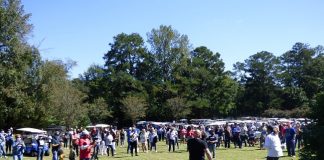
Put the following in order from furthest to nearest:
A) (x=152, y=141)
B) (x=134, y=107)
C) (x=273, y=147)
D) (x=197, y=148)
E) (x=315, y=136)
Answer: (x=134, y=107)
(x=152, y=141)
(x=273, y=147)
(x=197, y=148)
(x=315, y=136)

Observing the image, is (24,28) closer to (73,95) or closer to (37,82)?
(37,82)

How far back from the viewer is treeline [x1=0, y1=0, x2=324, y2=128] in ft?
135

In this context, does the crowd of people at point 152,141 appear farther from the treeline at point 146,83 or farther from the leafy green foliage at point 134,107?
the leafy green foliage at point 134,107

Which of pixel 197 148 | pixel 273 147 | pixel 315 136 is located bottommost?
pixel 273 147

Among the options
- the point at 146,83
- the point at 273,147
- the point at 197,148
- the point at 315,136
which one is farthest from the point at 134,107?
the point at 315,136

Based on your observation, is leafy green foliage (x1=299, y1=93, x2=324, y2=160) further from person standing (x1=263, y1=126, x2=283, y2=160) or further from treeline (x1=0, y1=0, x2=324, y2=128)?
treeline (x1=0, y1=0, x2=324, y2=128)

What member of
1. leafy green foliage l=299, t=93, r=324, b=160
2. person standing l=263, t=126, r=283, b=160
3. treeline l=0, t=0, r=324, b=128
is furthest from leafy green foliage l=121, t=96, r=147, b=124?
leafy green foliage l=299, t=93, r=324, b=160

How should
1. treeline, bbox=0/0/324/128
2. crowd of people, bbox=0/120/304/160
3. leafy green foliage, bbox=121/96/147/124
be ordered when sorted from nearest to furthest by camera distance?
crowd of people, bbox=0/120/304/160
treeline, bbox=0/0/324/128
leafy green foliage, bbox=121/96/147/124

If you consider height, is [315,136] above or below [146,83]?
below

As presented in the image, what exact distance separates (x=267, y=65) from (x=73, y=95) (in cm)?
5220

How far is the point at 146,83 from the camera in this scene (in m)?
72.5

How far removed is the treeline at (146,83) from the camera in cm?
4109

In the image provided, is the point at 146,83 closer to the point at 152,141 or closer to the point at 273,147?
the point at 152,141

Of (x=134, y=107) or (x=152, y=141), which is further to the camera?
(x=134, y=107)
